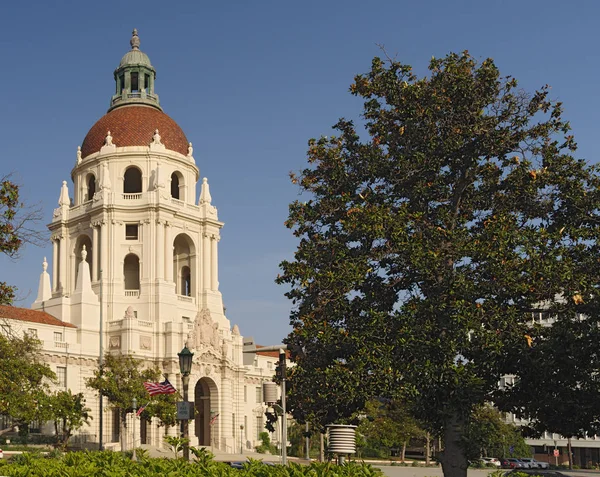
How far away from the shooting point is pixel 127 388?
60.9 metres

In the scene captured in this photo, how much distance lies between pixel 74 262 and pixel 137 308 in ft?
30.8

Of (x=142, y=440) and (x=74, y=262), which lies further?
(x=74, y=262)

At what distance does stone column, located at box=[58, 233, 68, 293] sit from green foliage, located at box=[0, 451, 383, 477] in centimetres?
6270

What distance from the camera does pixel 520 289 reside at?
75.0 feet

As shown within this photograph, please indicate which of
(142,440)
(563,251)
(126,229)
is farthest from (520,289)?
(126,229)

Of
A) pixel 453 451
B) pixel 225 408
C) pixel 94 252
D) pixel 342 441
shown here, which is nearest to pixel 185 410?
pixel 342 441

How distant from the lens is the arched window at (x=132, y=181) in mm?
85125

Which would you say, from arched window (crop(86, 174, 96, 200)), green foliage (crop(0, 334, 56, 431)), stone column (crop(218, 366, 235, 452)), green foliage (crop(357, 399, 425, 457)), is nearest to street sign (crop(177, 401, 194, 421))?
green foliage (crop(0, 334, 56, 431))

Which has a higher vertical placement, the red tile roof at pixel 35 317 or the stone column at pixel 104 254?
the stone column at pixel 104 254

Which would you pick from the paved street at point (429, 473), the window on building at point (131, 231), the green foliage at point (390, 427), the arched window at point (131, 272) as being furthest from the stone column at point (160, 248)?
the paved street at point (429, 473)

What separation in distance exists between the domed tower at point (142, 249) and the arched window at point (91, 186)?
171mm

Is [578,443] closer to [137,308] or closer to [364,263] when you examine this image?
[137,308]

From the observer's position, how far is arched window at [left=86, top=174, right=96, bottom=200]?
3314 inches

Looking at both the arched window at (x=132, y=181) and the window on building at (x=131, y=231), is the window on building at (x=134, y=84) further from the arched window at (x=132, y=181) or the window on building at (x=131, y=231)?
the window on building at (x=131, y=231)
